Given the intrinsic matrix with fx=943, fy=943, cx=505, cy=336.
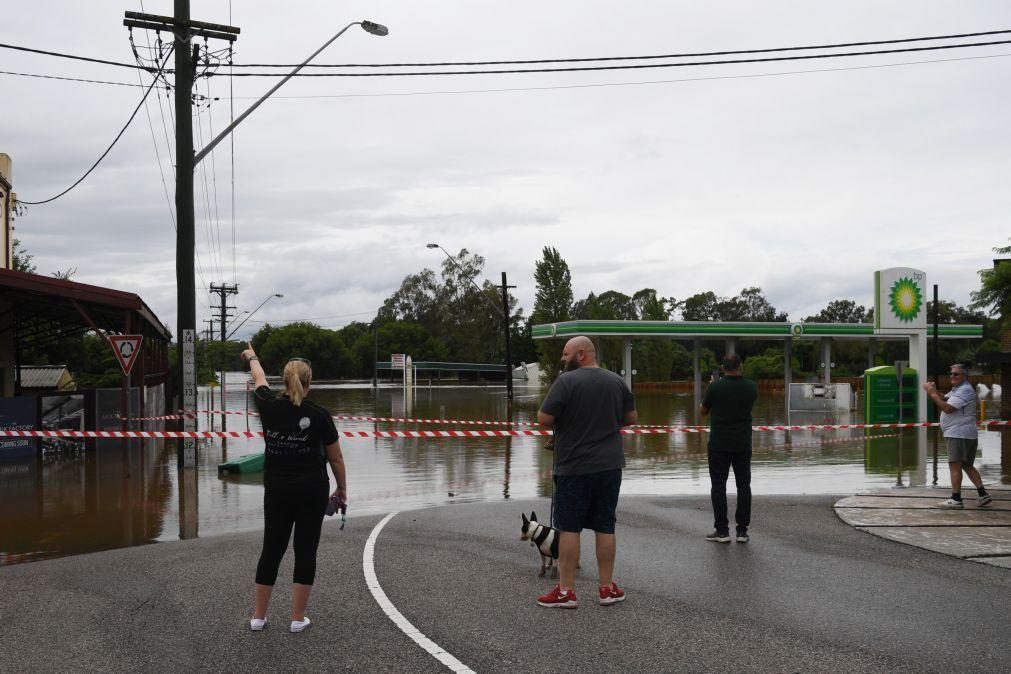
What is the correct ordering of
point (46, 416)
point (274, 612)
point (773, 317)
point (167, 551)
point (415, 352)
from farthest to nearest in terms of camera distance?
point (773, 317), point (415, 352), point (46, 416), point (167, 551), point (274, 612)

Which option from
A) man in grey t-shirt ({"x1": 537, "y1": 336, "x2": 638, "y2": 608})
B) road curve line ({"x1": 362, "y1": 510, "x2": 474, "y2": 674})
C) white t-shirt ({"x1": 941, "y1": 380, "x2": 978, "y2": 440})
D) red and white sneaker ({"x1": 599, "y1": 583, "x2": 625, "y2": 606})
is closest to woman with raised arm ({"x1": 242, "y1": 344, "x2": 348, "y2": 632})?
road curve line ({"x1": 362, "y1": 510, "x2": 474, "y2": 674})

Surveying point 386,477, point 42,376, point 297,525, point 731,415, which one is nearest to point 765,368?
point 42,376

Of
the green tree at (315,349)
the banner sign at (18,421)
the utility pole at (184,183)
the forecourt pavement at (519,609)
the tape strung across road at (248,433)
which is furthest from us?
the green tree at (315,349)

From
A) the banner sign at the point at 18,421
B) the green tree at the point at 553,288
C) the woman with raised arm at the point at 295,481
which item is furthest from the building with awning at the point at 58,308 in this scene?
the green tree at the point at 553,288

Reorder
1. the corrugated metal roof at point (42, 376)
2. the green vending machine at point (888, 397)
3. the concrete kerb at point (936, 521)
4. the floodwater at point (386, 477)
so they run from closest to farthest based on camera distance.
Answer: the concrete kerb at point (936, 521), the floodwater at point (386, 477), the green vending machine at point (888, 397), the corrugated metal roof at point (42, 376)

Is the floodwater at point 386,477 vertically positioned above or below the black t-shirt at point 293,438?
below

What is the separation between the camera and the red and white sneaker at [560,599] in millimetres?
6348

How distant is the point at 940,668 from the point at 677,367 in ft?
276

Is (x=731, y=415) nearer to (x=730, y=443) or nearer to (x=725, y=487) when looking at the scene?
(x=730, y=443)

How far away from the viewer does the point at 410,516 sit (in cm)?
1069

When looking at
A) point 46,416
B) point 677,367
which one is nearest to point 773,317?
point 677,367

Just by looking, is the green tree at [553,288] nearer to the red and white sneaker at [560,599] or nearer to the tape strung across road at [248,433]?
the tape strung across road at [248,433]

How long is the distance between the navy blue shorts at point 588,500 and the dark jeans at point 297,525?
1.68 meters

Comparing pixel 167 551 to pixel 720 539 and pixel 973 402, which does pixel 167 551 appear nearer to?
pixel 720 539
